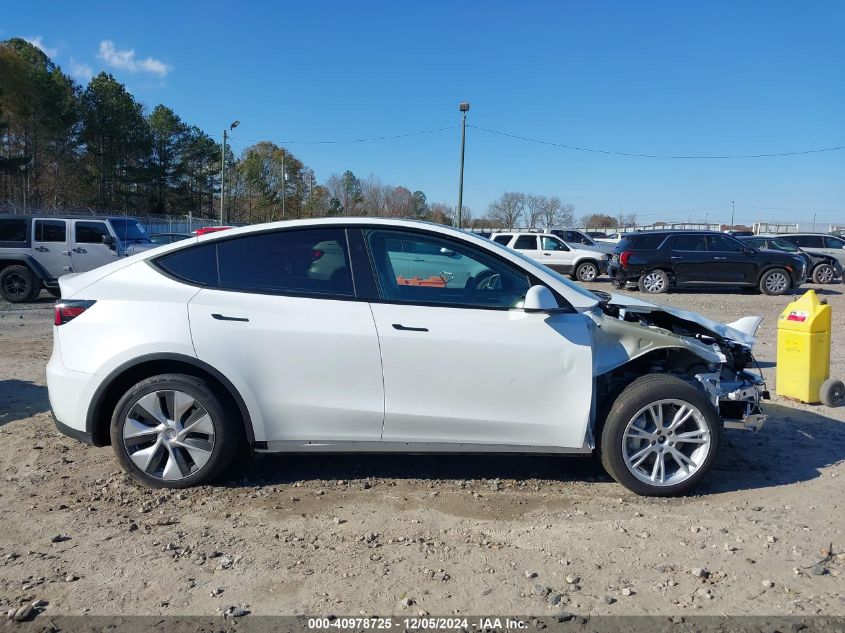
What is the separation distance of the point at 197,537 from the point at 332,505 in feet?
2.62

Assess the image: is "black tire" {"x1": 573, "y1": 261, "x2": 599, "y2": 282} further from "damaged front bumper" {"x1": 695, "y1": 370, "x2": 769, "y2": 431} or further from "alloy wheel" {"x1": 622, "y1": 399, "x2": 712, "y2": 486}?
"alloy wheel" {"x1": 622, "y1": 399, "x2": 712, "y2": 486}

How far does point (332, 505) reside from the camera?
3.96 m

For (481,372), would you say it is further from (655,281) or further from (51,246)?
(655,281)

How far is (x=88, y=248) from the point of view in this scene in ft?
48.0

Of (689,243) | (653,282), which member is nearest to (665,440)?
(653,282)

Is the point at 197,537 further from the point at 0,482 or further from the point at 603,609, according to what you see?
the point at 603,609

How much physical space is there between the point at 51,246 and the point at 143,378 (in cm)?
1233

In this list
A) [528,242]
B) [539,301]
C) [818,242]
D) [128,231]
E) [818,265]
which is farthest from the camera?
[818,242]

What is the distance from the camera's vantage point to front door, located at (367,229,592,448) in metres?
3.93

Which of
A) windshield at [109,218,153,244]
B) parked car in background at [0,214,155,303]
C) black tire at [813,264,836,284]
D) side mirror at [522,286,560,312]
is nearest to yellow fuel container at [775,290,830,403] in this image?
side mirror at [522,286,560,312]

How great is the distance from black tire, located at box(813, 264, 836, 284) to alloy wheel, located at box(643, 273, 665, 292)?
26.2ft

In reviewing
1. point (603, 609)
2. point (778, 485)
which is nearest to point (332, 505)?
point (603, 609)

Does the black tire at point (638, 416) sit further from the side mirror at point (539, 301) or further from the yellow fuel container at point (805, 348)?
the yellow fuel container at point (805, 348)

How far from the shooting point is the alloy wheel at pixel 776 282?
17.9 metres
